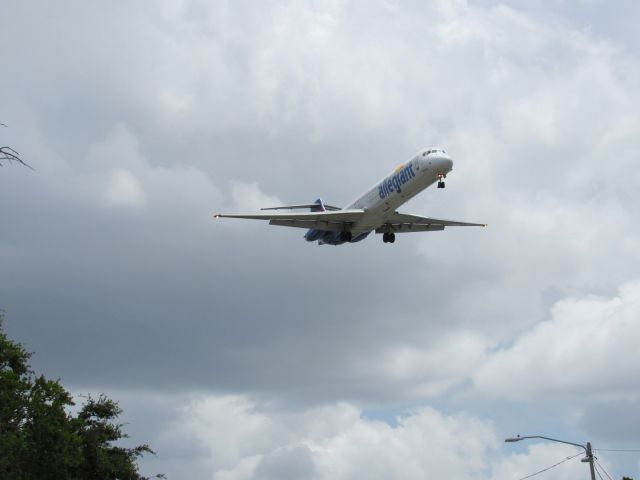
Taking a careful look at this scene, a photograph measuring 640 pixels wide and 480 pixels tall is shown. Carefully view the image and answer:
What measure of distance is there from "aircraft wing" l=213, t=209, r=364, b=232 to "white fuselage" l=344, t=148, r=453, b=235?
3.39 ft

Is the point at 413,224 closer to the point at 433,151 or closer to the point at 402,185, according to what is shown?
the point at 402,185

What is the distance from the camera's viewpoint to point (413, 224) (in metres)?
71.6

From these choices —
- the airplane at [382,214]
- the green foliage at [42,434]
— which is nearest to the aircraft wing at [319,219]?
the airplane at [382,214]

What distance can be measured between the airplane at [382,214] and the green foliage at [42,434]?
690 inches

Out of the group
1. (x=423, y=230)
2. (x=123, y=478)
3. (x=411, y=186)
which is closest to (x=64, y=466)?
(x=123, y=478)

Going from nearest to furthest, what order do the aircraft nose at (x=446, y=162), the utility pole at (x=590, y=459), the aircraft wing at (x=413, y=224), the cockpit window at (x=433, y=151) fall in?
the utility pole at (x=590, y=459)
the aircraft nose at (x=446, y=162)
the cockpit window at (x=433, y=151)
the aircraft wing at (x=413, y=224)

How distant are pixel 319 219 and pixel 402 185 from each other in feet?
27.3

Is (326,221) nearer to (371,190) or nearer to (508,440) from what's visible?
(371,190)

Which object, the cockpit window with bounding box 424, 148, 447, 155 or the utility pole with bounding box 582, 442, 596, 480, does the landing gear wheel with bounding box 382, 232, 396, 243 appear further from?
the utility pole with bounding box 582, 442, 596, 480

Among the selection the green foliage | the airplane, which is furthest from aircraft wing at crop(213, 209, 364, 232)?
the green foliage

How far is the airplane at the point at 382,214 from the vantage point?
59812 millimetres

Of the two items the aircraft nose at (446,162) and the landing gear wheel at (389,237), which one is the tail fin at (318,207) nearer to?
the landing gear wheel at (389,237)

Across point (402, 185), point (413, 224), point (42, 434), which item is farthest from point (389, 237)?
point (42, 434)

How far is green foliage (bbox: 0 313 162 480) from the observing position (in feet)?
156
